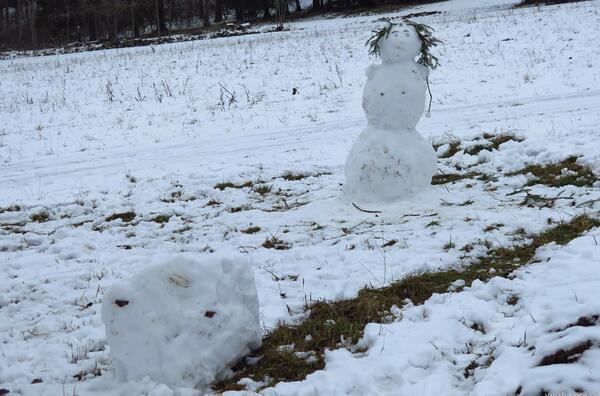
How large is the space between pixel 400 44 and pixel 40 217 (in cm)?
528

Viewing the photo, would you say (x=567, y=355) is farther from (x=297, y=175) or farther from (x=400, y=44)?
(x=297, y=175)

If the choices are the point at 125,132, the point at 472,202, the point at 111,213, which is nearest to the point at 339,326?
the point at 472,202

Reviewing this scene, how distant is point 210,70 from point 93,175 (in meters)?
10.1

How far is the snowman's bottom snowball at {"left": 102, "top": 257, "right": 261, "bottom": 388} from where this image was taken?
3320 millimetres

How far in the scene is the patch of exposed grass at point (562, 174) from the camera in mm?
6691

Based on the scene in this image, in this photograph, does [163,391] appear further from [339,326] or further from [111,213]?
[111,213]

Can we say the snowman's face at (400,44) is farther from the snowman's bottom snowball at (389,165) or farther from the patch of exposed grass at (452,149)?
the patch of exposed grass at (452,149)

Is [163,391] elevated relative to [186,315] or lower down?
lower down

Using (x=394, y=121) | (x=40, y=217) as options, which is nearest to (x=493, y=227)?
(x=394, y=121)

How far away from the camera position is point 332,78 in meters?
16.1

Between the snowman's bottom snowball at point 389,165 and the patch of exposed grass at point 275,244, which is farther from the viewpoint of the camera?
the snowman's bottom snowball at point 389,165

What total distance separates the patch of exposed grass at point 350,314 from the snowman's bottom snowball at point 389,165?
67.5 inches

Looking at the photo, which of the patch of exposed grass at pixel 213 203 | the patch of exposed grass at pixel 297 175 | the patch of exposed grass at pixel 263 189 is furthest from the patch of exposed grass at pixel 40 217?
the patch of exposed grass at pixel 297 175

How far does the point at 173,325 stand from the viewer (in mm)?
3350
